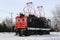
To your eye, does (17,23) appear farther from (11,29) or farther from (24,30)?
(11,29)

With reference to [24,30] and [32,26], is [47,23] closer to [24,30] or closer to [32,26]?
[32,26]

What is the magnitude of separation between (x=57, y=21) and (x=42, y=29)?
46.2m

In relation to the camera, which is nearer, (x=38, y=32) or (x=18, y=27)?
(x=18, y=27)

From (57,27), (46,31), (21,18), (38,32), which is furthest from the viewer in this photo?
(57,27)

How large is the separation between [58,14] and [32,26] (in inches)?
2005

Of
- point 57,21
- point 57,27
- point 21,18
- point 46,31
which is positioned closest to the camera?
point 21,18

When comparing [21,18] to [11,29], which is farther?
[11,29]

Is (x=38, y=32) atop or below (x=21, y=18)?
below

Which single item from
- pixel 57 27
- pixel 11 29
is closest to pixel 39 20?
pixel 11 29

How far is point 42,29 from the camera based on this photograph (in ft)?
112

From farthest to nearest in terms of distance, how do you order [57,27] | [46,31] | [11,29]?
[57,27] < [11,29] < [46,31]

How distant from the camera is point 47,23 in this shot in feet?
122

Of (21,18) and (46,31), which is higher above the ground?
(21,18)

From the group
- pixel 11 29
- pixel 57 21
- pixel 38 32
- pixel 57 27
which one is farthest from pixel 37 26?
pixel 57 21
